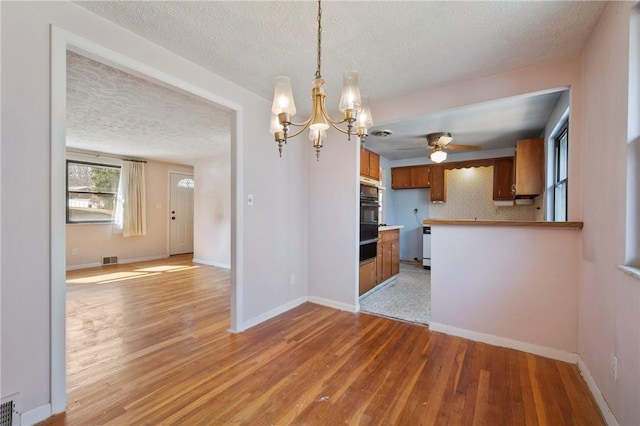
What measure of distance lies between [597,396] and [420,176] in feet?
15.9

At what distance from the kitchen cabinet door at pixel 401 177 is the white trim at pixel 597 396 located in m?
4.50

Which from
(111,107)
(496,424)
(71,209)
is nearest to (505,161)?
(496,424)

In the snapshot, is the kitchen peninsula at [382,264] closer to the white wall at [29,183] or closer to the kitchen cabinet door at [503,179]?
the kitchen cabinet door at [503,179]

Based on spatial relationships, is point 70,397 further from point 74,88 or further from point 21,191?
point 74,88

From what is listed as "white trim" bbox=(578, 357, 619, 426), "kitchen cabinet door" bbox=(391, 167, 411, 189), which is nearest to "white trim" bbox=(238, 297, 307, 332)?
"white trim" bbox=(578, 357, 619, 426)

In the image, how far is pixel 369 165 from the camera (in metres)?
4.05

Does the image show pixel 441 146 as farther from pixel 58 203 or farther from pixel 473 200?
pixel 58 203

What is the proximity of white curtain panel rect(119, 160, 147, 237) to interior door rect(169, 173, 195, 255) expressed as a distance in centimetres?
77

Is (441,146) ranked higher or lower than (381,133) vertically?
lower

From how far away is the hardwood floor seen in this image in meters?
1.58

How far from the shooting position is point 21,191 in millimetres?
1483

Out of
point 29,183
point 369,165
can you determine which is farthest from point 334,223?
point 29,183

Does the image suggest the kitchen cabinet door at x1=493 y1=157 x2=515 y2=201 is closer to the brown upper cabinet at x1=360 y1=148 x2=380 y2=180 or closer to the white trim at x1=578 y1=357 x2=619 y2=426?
the brown upper cabinet at x1=360 y1=148 x2=380 y2=180

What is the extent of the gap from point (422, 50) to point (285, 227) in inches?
89.5
